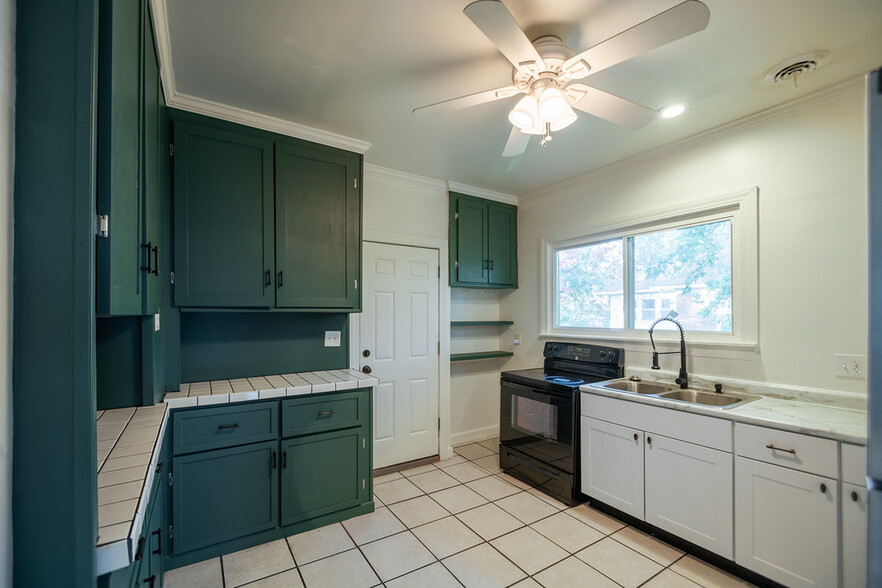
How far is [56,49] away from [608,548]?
299cm

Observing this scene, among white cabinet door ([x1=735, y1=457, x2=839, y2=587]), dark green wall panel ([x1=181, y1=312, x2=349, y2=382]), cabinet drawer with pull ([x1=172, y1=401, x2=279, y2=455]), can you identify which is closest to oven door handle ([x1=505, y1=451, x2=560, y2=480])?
white cabinet door ([x1=735, y1=457, x2=839, y2=587])

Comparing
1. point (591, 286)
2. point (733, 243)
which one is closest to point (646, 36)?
point (733, 243)

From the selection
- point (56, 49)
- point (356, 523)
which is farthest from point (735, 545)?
point (56, 49)

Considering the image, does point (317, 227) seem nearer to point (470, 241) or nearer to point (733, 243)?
point (470, 241)

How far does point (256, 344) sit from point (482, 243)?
7.46 feet

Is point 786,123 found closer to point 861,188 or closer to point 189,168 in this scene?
point 861,188

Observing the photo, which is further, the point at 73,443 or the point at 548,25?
the point at 548,25

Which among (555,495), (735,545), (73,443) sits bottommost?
(555,495)

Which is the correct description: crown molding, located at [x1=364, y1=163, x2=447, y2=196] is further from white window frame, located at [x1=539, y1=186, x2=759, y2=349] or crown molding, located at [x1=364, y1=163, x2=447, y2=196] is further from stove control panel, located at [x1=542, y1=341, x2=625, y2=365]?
stove control panel, located at [x1=542, y1=341, x2=625, y2=365]

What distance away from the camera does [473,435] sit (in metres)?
4.05

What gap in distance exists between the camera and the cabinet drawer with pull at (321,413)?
231 centimetres

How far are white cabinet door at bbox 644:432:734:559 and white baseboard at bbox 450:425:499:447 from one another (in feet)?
6.33

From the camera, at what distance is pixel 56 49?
71 cm

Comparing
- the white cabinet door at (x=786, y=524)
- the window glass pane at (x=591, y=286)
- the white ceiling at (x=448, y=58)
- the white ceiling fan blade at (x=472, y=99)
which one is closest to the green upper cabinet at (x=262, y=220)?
the white ceiling at (x=448, y=58)
